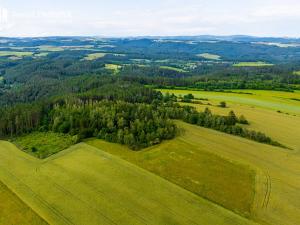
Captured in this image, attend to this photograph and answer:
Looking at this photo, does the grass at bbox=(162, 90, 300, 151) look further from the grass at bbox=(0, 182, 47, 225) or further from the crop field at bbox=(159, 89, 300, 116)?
the grass at bbox=(0, 182, 47, 225)

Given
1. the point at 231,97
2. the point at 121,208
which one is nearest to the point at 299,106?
the point at 231,97

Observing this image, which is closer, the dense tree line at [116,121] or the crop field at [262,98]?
the dense tree line at [116,121]

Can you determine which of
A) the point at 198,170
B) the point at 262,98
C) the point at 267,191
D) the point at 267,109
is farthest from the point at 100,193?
the point at 262,98

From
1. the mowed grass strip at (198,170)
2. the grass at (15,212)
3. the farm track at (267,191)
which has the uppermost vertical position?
the farm track at (267,191)

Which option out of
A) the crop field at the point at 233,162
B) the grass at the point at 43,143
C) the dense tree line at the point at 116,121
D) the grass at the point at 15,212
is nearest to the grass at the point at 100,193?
the grass at the point at 15,212

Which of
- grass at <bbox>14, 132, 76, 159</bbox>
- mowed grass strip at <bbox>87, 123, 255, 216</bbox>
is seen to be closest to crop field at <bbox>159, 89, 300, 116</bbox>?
mowed grass strip at <bbox>87, 123, 255, 216</bbox>

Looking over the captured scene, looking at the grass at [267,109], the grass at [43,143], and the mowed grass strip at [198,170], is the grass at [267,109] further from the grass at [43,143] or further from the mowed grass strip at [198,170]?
the grass at [43,143]

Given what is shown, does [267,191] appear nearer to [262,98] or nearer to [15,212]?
[15,212]
